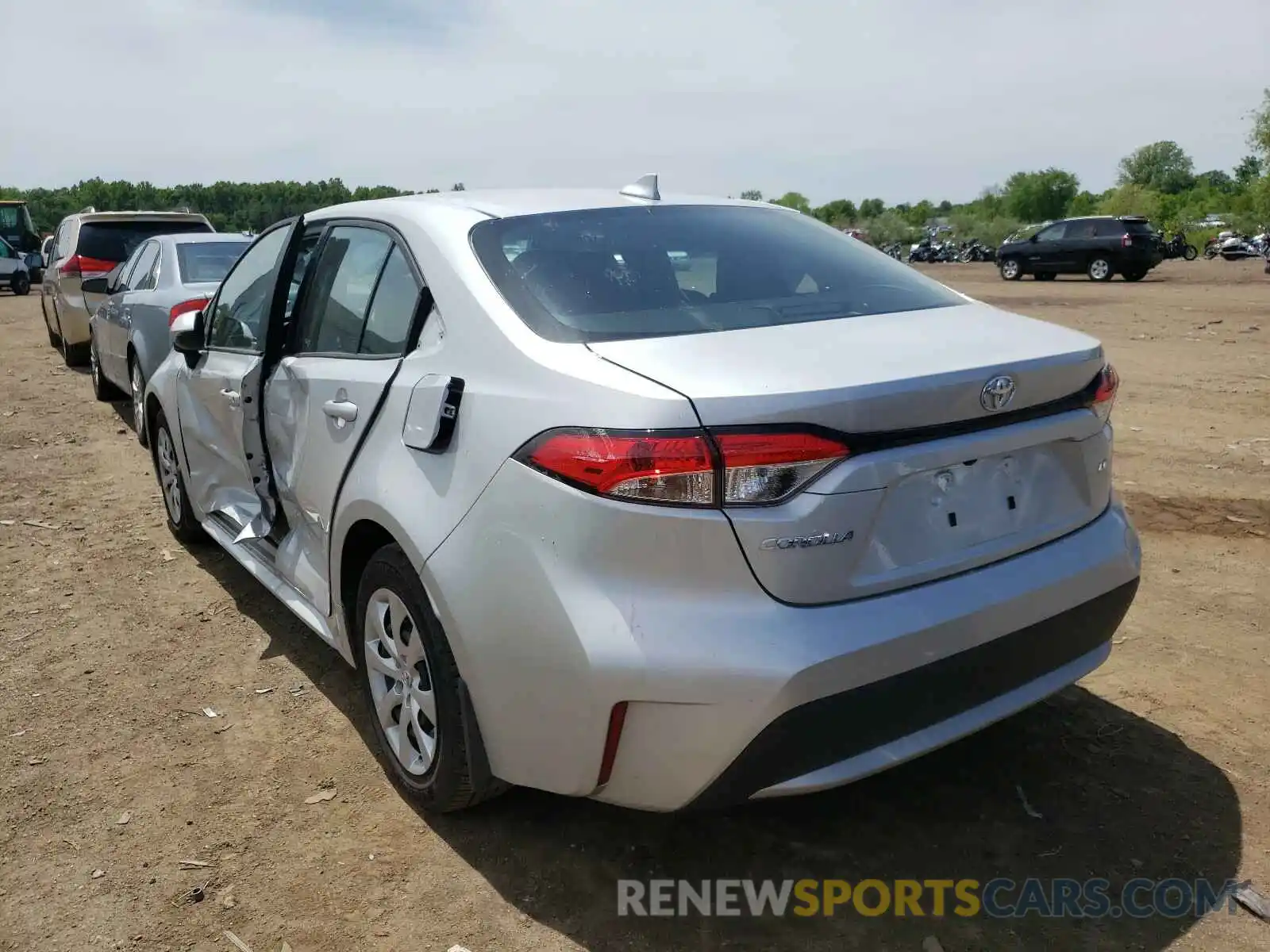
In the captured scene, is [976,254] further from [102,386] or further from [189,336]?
[189,336]

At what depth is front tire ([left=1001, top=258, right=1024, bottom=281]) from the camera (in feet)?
93.8

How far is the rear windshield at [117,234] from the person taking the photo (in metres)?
11.8

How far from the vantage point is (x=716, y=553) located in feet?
6.88

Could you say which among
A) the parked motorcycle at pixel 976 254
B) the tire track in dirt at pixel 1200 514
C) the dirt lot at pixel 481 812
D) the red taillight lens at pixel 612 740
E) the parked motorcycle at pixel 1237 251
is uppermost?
the red taillight lens at pixel 612 740

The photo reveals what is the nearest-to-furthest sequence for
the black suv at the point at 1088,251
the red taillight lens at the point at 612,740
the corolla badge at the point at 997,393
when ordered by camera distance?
the red taillight lens at the point at 612,740
the corolla badge at the point at 997,393
the black suv at the point at 1088,251

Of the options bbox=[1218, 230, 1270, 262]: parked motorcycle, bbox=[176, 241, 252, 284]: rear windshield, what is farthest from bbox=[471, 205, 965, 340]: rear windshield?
bbox=[1218, 230, 1270, 262]: parked motorcycle

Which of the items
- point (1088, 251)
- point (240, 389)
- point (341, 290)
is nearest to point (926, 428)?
point (341, 290)

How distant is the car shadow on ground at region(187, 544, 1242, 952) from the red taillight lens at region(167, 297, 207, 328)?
15.7 ft

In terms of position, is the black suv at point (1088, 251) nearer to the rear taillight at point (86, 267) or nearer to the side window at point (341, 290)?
the rear taillight at point (86, 267)

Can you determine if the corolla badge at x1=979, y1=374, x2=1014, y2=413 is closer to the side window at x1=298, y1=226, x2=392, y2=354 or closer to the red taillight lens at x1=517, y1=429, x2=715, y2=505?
the red taillight lens at x1=517, y1=429, x2=715, y2=505

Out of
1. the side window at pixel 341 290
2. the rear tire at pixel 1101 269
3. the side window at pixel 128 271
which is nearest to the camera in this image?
the side window at pixel 341 290

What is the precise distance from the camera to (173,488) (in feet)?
17.2

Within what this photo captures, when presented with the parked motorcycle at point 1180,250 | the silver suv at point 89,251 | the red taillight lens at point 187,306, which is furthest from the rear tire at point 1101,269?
the red taillight lens at point 187,306

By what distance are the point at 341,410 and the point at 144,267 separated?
6681 mm
